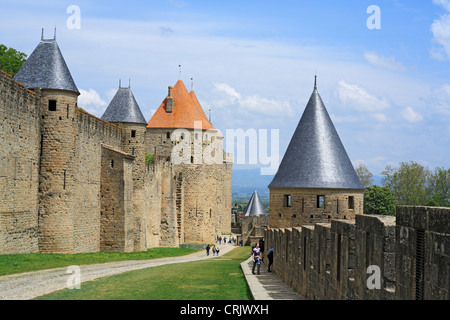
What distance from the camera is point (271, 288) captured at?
1494 cm

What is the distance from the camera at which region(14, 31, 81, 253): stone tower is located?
25609mm

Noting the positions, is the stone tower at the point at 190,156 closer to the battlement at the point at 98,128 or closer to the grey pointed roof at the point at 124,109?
the grey pointed roof at the point at 124,109

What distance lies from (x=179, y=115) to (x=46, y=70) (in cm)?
2479

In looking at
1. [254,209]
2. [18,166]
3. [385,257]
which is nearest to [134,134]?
[18,166]

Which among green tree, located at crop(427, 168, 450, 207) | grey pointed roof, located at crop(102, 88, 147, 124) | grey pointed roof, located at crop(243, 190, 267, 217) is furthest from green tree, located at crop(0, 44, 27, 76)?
green tree, located at crop(427, 168, 450, 207)

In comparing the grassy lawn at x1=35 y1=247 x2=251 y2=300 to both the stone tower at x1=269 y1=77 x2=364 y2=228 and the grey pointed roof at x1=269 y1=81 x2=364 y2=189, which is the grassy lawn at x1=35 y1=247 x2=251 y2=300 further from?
the grey pointed roof at x1=269 y1=81 x2=364 y2=189

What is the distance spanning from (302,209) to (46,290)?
15.6 m

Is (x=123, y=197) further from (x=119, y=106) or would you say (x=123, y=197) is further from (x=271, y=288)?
(x=271, y=288)

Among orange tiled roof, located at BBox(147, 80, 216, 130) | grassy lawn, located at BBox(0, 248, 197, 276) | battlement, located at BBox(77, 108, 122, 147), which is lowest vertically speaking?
grassy lawn, located at BBox(0, 248, 197, 276)

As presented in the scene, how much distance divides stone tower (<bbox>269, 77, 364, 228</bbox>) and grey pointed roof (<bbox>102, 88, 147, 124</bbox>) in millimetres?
11509

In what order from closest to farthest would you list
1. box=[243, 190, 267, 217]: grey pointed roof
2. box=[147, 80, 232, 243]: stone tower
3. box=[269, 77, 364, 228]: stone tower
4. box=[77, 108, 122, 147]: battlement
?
box=[269, 77, 364, 228]: stone tower
box=[77, 108, 122, 147]: battlement
box=[147, 80, 232, 243]: stone tower
box=[243, 190, 267, 217]: grey pointed roof

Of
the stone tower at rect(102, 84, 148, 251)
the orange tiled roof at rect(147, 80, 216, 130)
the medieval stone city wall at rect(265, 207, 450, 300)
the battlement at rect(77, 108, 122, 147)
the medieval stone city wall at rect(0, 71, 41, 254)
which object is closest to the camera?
the medieval stone city wall at rect(265, 207, 450, 300)

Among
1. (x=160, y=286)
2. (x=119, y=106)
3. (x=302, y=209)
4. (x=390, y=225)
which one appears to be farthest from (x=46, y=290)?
(x=119, y=106)

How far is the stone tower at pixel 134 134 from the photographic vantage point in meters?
36.5
